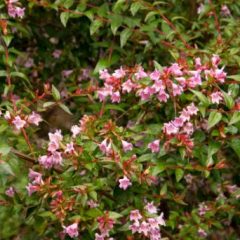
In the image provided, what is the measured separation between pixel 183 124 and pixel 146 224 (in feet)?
1.38

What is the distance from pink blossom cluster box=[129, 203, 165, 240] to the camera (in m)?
2.19

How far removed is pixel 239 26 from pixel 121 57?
66cm

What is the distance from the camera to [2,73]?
2.47 metres

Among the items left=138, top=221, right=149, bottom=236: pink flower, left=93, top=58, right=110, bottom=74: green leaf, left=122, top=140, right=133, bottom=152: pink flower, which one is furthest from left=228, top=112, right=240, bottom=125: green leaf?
left=93, top=58, right=110, bottom=74: green leaf

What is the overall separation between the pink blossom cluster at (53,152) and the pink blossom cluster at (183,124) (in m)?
0.39

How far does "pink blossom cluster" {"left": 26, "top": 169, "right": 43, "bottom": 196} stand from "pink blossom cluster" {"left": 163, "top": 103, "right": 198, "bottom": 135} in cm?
52

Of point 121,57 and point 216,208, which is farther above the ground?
point 121,57

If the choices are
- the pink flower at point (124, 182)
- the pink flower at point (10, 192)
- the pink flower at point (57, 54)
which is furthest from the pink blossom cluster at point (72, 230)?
the pink flower at point (57, 54)

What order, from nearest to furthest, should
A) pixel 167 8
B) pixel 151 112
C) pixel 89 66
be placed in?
1. pixel 151 112
2. pixel 167 8
3. pixel 89 66

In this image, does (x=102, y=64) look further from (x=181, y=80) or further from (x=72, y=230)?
(x=72, y=230)

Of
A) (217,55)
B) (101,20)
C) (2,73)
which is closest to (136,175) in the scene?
(217,55)

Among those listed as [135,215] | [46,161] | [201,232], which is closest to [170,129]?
[135,215]

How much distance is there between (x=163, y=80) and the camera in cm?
213

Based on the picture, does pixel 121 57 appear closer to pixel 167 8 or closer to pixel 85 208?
pixel 167 8
